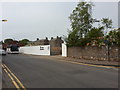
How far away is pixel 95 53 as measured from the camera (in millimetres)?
21984

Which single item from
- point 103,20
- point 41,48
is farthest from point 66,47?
point 41,48

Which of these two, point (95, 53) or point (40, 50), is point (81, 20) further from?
point (40, 50)

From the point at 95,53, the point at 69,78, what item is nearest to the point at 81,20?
the point at 95,53

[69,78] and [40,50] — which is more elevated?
[40,50]

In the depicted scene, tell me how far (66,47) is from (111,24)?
856 cm

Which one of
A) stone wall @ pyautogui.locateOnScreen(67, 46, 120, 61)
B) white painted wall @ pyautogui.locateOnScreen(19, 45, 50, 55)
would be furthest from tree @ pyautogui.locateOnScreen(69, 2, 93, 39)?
white painted wall @ pyautogui.locateOnScreen(19, 45, 50, 55)

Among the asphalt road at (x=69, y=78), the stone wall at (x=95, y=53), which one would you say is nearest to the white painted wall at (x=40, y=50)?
the stone wall at (x=95, y=53)

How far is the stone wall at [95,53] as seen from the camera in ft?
62.3

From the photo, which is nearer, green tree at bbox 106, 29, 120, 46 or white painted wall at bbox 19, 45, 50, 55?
green tree at bbox 106, 29, 120, 46

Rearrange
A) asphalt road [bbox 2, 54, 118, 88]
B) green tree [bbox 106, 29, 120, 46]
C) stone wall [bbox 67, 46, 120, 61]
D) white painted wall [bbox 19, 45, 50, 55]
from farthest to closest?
white painted wall [bbox 19, 45, 50, 55], green tree [bbox 106, 29, 120, 46], stone wall [bbox 67, 46, 120, 61], asphalt road [bbox 2, 54, 118, 88]

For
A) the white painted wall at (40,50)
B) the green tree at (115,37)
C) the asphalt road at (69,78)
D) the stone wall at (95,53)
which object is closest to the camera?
the asphalt road at (69,78)

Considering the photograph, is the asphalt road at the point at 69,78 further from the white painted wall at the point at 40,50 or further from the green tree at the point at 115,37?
the white painted wall at the point at 40,50

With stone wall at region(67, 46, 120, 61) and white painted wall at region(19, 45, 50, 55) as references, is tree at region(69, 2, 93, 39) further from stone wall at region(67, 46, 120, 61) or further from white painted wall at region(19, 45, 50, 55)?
white painted wall at region(19, 45, 50, 55)

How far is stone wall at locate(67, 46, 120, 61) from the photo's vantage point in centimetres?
1898
